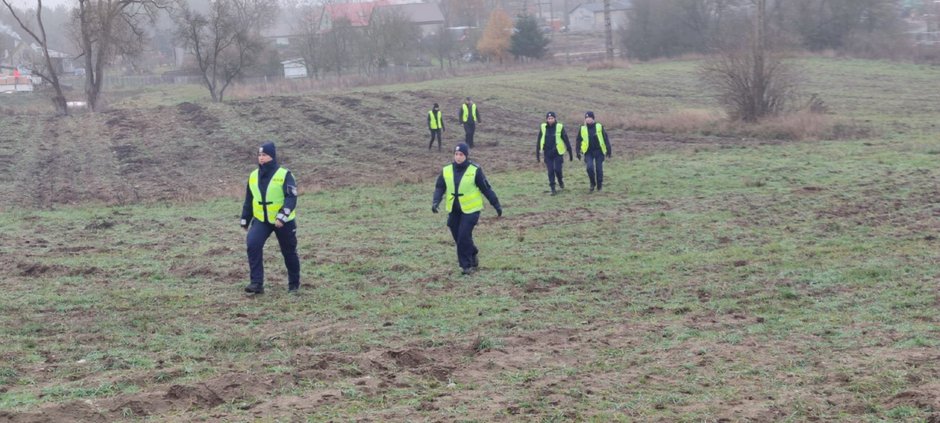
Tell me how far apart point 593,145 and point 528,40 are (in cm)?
5649

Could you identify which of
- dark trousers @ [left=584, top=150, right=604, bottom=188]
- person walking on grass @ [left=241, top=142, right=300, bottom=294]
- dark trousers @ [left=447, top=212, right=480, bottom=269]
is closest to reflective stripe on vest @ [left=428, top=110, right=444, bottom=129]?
dark trousers @ [left=584, top=150, right=604, bottom=188]

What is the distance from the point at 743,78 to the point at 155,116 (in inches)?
889

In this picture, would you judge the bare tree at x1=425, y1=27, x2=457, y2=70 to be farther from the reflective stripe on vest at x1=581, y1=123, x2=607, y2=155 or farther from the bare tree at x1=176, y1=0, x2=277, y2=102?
the reflective stripe on vest at x1=581, y1=123, x2=607, y2=155

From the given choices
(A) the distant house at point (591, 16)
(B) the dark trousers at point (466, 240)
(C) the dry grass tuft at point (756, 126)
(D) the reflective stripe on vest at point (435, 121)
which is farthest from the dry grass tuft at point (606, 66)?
(A) the distant house at point (591, 16)

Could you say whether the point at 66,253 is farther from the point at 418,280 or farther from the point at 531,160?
the point at 531,160

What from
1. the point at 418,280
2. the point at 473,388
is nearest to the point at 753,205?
the point at 418,280

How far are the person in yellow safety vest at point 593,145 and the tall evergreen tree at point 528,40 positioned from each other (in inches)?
2201

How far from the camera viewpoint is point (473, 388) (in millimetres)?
7781

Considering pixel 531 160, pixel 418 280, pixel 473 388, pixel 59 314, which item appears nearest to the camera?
pixel 473 388

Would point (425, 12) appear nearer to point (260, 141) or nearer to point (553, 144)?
point (260, 141)

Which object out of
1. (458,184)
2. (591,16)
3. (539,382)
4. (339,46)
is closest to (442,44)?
(339,46)

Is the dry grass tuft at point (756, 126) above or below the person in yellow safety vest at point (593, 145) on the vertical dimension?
below

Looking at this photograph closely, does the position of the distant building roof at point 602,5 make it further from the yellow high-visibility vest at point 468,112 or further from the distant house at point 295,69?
the yellow high-visibility vest at point 468,112

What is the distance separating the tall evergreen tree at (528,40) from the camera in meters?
74.8
